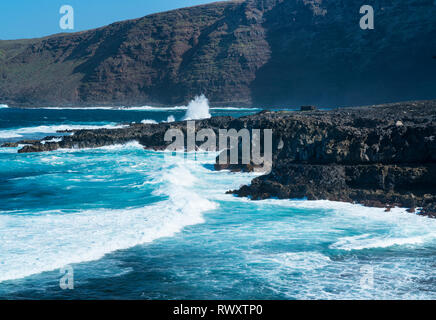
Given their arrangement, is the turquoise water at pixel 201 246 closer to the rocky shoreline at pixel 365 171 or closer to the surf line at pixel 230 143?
the rocky shoreline at pixel 365 171

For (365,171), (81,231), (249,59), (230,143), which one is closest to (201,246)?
(81,231)

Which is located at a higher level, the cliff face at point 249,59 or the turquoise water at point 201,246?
the cliff face at point 249,59

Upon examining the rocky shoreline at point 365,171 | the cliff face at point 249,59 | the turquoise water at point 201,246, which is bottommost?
the turquoise water at point 201,246

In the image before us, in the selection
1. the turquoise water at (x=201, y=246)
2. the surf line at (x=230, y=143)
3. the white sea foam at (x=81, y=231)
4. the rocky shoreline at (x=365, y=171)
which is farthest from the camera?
the surf line at (x=230, y=143)

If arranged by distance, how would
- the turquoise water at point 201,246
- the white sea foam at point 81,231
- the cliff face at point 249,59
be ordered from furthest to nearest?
the cliff face at point 249,59
the white sea foam at point 81,231
the turquoise water at point 201,246

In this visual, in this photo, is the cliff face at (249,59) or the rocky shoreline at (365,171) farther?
the cliff face at (249,59)

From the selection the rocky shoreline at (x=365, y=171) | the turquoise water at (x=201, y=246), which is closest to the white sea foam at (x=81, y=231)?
the turquoise water at (x=201, y=246)

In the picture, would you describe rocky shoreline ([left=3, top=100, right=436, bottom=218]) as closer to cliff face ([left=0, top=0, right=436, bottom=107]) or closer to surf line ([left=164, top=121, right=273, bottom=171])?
surf line ([left=164, top=121, right=273, bottom=171])
